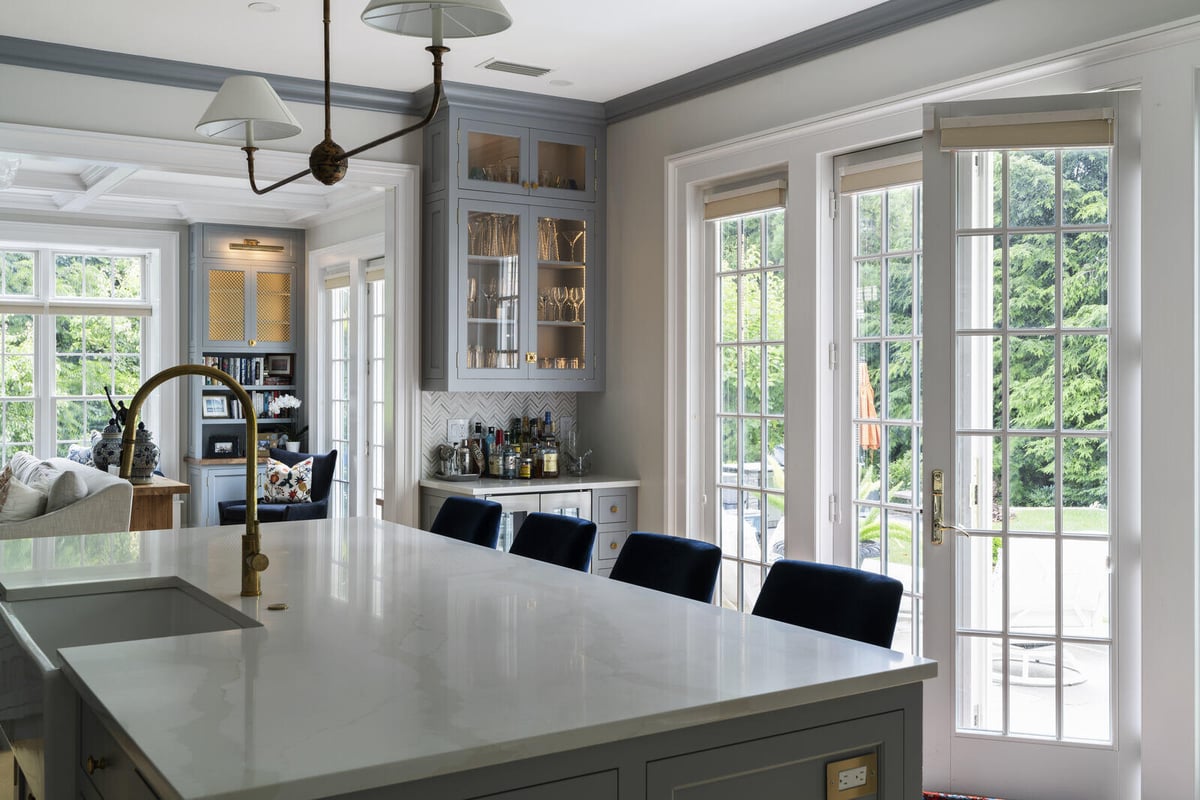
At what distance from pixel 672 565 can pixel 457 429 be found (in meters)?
2.97

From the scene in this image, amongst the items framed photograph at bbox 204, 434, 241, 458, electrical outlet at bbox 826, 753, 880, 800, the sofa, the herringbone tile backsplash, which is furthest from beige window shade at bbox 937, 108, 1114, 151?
framed photograph at bbox 204, 434, 241, 458

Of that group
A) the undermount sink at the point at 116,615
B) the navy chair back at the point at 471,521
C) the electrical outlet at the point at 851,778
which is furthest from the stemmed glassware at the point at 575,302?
the electrical outlet at the point at 851,778

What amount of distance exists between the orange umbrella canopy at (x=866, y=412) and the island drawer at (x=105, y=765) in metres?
3.28

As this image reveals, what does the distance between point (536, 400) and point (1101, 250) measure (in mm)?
3352

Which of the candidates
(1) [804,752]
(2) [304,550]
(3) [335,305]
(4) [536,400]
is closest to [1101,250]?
(1) [804,752]

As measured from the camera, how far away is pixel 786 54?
4.61 metres

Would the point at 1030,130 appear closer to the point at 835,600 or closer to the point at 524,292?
the point at 835,600

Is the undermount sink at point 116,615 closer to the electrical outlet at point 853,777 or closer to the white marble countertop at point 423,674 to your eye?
the white marble countertop at point 423,674

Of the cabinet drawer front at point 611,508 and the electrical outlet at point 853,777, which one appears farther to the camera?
the cabinet drawer front at point 611,508

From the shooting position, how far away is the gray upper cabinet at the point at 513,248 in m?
5.47

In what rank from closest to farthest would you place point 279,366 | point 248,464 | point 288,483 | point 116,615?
point 248,464, point 116,615, point 288,483, point 279,366

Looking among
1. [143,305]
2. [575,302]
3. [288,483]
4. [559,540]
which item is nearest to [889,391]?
[559,540]

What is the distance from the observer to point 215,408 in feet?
28.5

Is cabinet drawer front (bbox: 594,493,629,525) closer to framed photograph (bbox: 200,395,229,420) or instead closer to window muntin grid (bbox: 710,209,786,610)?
window muntin grid (bbox: 710,209,786,610)
